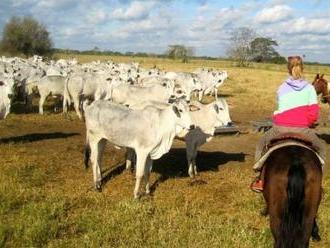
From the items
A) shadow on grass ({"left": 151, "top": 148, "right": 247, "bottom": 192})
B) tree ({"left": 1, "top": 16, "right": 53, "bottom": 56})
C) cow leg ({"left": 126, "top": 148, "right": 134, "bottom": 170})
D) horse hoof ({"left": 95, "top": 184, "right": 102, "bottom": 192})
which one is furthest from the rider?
tree ({"left": 1, "top": 16, "right": 53, "bottom": 56})

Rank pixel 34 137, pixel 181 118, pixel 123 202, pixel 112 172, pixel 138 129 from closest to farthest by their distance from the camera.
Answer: pixel 123 202, pixel 138 129, pixel 181 118, pixel 112 172, pixel 34 137

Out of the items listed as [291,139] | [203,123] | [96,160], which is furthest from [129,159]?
[291,139]

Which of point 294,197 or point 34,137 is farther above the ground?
point 294,197

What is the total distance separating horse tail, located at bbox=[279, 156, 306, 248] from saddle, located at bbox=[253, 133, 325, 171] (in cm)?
57

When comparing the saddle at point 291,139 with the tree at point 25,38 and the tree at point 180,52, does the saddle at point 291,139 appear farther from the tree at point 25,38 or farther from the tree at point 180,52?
the tree at point 180,52

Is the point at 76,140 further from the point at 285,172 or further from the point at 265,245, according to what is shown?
the point at 285,172

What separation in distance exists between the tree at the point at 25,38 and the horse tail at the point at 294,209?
5348 cm

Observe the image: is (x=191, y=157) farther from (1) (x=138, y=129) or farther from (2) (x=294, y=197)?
(2) (x=294, y=197)

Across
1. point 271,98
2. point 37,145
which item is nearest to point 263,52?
point 271,98

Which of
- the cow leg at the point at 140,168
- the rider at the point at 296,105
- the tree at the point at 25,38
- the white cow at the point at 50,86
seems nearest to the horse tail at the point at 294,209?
the rider at the point at 296,105

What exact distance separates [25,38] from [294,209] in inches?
2128

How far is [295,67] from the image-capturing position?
22.9 feet

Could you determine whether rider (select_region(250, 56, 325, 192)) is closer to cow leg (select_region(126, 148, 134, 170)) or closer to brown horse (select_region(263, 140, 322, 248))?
brown horse (select_region(263, 140, 322, 248))

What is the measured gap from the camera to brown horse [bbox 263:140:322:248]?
235 inches
